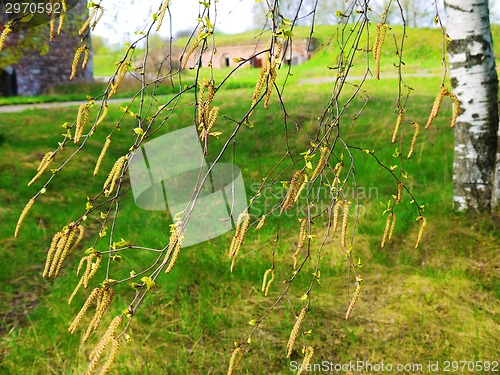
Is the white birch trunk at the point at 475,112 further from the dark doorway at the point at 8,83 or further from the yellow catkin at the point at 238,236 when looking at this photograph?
the dark doorway at the point at 8,83

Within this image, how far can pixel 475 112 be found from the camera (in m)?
4.15

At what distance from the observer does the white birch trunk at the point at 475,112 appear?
4.09 m

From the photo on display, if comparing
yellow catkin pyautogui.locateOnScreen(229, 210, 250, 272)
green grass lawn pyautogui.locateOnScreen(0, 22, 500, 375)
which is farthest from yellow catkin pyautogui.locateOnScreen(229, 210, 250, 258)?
green grass lawn pyautogui.locateOnScreen(0, 22, 500, 375)

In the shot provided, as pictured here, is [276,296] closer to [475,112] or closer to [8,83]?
[475,112]

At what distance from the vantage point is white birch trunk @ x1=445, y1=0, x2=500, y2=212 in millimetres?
4086

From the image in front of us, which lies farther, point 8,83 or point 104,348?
point 8,83

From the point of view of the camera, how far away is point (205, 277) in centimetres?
381

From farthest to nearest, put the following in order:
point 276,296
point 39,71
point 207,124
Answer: point 39,71 → point 276,296 → point 207,124

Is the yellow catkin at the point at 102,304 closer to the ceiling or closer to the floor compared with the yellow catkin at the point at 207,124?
closer to the floor

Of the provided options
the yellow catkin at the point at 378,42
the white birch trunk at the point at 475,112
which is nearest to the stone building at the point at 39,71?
the white birch trunk at the point at 475,112

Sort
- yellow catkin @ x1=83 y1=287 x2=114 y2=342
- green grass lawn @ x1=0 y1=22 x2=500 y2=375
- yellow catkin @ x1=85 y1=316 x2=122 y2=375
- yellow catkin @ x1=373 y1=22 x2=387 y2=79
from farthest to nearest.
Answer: green grass lawn @ x1=0 y1=22 x2=500 y2=375, yellow catkin @ x1=373 y1=22 x2=387 y2=79, yellow catkin @ x1=83 y1=287 x2=114 y2=342, yellow catkin @ x1=85 y1=316 x2=122 y2=375

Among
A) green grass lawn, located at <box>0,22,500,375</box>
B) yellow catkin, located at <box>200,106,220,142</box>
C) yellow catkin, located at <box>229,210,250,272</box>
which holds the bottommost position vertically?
green grass lawn, located at <box>0,22,500,375</box>

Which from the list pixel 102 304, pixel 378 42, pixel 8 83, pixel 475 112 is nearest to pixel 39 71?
pixel 8 83

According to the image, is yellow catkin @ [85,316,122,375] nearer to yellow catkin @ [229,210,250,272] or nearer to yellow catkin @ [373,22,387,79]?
yellow catkin @ [229,210,250,272]
